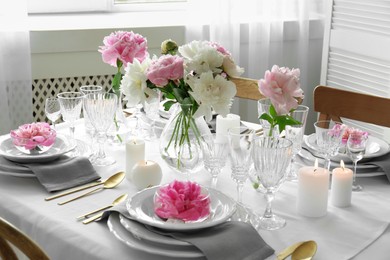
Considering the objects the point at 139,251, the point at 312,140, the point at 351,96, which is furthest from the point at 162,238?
the point at 351,96

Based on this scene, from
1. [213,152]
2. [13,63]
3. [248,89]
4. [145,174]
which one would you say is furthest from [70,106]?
[13,63]

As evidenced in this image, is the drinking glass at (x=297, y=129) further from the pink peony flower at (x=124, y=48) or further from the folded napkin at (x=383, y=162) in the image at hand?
the pink peony flower at (x=124, y=48)

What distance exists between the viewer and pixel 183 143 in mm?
1685

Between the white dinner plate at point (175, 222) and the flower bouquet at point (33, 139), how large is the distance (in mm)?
411

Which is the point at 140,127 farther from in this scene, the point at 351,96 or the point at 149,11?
the point at 149,11

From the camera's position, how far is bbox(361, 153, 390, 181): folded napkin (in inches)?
69.2

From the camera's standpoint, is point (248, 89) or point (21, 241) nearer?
point (21, 241)

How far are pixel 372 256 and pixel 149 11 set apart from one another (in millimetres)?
2348

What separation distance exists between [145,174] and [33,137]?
35 centimetres

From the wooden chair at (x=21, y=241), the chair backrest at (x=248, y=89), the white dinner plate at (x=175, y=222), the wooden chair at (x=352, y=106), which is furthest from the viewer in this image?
the chair backrest at (x=248, y=89)

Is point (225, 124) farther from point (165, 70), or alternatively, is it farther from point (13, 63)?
point (13, 63)

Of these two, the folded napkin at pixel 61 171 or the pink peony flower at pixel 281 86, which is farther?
the folded napkin at pixel 61 171

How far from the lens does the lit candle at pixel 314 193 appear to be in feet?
5.05

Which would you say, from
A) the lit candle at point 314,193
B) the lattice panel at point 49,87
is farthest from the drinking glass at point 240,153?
the lattice panel at point 49,87
